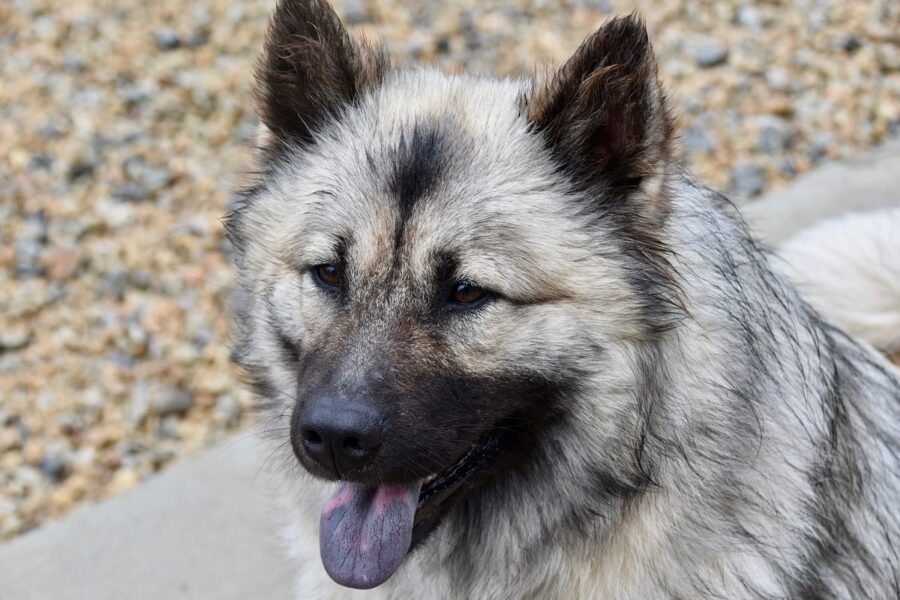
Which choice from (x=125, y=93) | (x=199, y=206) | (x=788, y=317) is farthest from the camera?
(x=125, y=93)

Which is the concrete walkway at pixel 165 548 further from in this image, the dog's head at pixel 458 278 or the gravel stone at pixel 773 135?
the gravel stone at pixel 773 135

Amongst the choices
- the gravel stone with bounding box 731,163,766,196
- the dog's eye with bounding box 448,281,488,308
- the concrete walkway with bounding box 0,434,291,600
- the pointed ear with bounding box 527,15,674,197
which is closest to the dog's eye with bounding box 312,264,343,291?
the dog's eye with bounding box 448,281,488,308

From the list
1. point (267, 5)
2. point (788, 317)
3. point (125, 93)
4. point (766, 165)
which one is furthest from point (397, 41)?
point (788, 317)

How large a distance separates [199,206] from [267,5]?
1.65 m

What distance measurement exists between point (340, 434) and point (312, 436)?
7cm

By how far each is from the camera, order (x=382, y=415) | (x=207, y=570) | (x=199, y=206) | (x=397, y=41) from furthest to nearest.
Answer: (x=397, y=41) → (x=199, y=206) → (x=207, y=570) → (x=382, y=415)

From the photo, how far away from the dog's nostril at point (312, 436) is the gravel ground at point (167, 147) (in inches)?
84.4

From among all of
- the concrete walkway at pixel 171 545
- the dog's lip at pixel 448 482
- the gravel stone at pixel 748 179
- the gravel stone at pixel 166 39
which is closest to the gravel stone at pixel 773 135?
the gravel stone at pixel 748 179

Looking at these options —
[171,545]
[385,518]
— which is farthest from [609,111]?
[171,545]

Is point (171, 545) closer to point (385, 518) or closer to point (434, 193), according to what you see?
point (385, 518)

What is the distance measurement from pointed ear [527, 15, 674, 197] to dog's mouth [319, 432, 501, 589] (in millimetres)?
653

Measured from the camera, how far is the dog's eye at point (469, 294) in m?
2.08

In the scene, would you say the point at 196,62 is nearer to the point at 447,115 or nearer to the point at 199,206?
the point at 199,206

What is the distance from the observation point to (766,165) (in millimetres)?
5250
